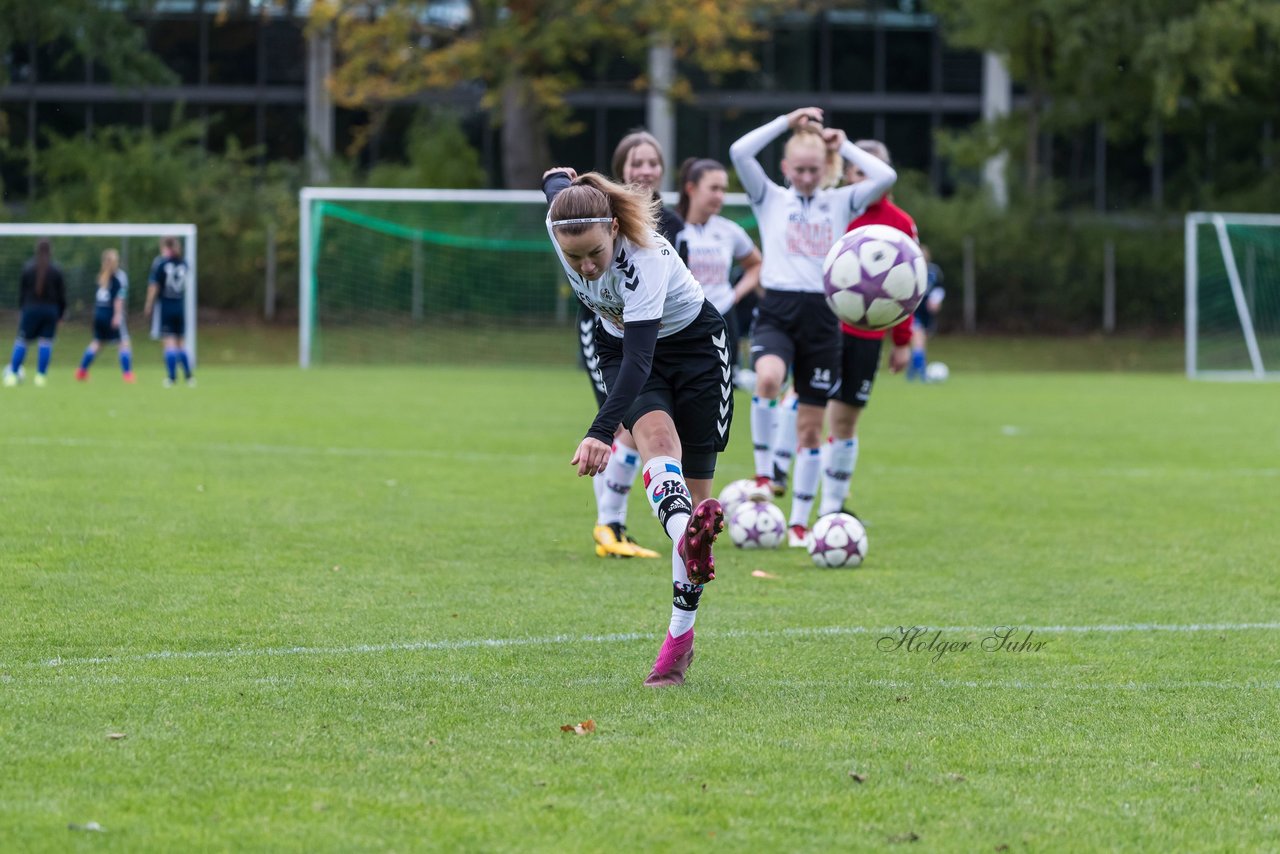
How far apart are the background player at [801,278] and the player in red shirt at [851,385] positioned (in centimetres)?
8

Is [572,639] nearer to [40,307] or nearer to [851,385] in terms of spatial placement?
[851,385]

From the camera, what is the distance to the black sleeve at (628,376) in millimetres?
5320

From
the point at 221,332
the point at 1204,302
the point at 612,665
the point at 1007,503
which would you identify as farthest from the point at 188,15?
the point at 612,665

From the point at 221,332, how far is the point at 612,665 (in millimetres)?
27581

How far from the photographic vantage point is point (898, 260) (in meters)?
7.94

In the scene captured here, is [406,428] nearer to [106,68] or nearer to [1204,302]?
[1204,302]

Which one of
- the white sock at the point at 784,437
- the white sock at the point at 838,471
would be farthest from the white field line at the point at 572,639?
the white sock at the point at 784,437

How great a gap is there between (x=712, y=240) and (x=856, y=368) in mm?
1686

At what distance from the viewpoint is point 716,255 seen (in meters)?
10.2

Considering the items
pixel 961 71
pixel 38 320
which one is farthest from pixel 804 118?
pixel 961 71

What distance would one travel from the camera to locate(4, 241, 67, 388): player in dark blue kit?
866 inches

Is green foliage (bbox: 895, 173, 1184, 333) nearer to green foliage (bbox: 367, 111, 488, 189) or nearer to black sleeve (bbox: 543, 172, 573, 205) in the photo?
green foliage (bbox: 367, 111, 488, 189)

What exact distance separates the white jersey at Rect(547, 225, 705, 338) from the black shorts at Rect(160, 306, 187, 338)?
17.7 meters

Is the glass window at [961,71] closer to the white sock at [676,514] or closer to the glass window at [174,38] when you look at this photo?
the glass window at [174,38]
